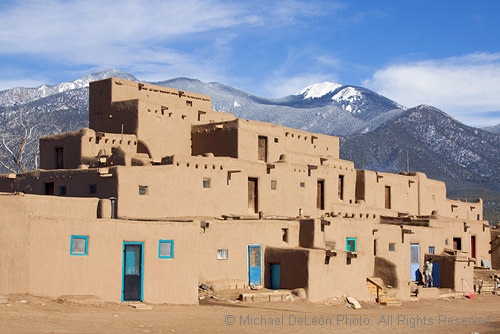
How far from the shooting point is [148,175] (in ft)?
93.5

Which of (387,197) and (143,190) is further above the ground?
(387,197)

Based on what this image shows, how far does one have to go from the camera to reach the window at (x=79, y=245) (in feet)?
64.4

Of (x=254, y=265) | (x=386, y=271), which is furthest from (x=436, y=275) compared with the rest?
(x=254, y=265)

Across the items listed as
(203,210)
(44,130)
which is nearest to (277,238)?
(203,210)

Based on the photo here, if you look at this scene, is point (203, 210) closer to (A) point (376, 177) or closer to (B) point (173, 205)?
(B) point (173, 205)

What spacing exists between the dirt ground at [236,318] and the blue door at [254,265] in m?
2.39

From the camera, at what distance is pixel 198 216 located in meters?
29.7

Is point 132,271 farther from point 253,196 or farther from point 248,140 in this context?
point 248,140

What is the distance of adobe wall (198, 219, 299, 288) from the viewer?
984 inches

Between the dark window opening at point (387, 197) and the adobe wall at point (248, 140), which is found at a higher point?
the adobe wall at point (248, 140)

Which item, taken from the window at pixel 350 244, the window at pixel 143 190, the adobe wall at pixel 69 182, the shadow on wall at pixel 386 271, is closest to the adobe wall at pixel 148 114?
the adobe wall at pixel 69 182

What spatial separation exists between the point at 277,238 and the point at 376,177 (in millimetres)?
15193

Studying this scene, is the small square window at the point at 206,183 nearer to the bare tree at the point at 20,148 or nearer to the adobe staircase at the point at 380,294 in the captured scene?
the adobe staircase at the point at 380,294

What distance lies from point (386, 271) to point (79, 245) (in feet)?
49.9
